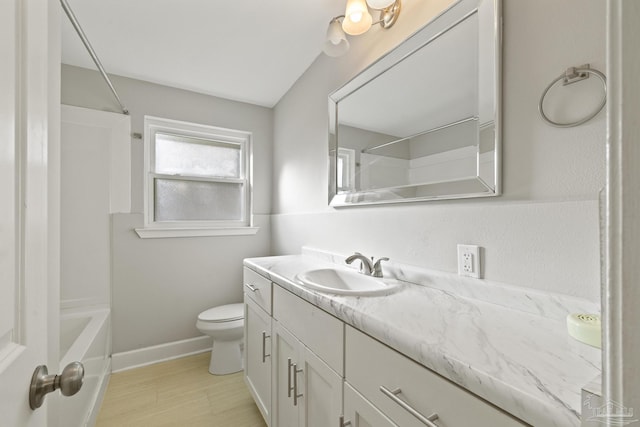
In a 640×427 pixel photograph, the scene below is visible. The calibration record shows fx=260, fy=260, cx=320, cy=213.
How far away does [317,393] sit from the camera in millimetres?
955

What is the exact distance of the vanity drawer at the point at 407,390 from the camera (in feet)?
1.58

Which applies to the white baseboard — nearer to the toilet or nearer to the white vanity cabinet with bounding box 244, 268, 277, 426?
the toilet

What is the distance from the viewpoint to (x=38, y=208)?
0.48 meters

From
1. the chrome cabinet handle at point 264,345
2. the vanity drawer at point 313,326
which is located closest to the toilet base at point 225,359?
the chrome cabinet handle at point 264,345

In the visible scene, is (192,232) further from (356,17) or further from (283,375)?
(356,17)

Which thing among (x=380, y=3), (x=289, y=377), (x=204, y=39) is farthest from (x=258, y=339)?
(x=204, y=39)

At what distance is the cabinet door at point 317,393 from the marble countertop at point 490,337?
8.4 inches

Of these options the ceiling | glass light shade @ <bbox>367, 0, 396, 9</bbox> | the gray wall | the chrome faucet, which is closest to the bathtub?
the gray wall

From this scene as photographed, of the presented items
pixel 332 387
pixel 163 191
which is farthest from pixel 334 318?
pixel 163 191

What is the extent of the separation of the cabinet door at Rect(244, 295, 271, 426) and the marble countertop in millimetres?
496

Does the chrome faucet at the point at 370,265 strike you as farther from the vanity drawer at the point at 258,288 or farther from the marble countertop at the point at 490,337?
the vanity drawer at the point at 258,288

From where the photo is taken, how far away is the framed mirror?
35.4 inches

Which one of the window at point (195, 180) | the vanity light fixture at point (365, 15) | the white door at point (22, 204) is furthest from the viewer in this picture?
the window at point (195, 180)
